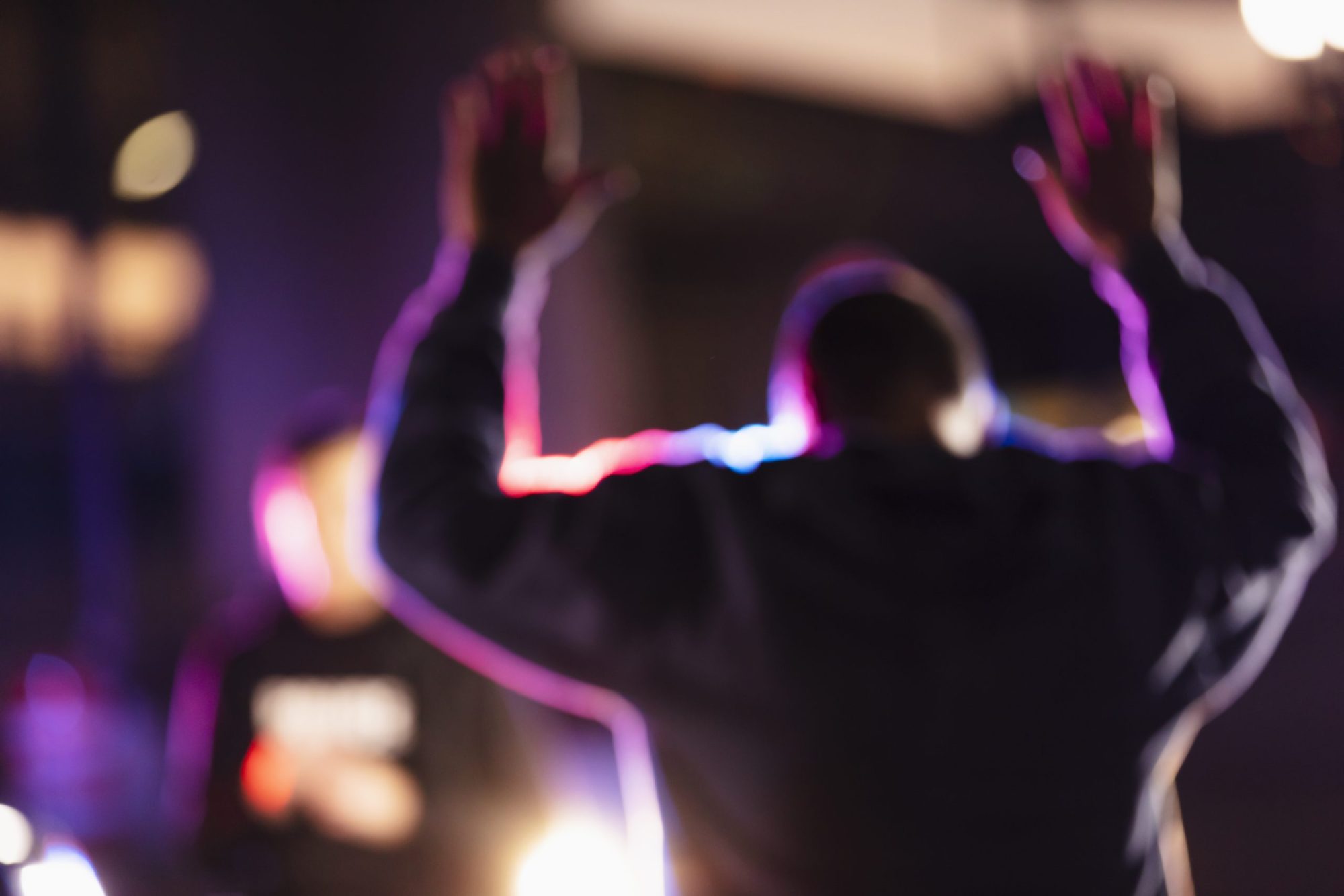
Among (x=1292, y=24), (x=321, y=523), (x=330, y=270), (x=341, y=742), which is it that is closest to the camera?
(x=341, y=742)

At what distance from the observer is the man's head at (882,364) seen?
0.96 metres

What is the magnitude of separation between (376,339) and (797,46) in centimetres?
333

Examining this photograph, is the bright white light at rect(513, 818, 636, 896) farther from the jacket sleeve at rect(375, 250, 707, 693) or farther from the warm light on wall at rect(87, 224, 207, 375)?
the warm light on wall at rect(87, 224, 207, 375)

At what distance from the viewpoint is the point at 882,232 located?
892 centimetres

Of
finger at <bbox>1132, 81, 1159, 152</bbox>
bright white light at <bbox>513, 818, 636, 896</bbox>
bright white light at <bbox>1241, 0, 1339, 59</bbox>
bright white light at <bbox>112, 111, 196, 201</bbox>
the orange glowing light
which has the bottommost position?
bright white light at <bbox>513, 818, 636, 896</bbox>

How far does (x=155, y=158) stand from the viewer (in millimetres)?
4980

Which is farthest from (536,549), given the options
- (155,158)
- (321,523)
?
(155,158)

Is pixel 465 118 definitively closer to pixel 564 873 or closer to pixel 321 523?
pixel 564 873

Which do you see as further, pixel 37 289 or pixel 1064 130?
pixel 37 289

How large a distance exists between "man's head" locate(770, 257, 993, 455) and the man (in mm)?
43

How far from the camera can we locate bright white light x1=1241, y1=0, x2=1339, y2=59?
11.2 feet

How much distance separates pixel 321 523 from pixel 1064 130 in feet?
6.50

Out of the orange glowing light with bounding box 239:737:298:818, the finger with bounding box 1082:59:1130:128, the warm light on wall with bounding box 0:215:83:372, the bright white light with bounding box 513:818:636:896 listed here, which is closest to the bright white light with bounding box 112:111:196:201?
the warm light on wall with bounding box 0:215:83:372

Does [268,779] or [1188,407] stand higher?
[1188,407]
